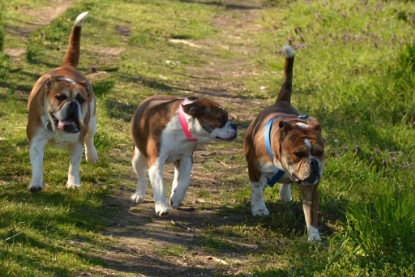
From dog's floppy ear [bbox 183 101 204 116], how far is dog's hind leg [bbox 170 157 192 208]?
44 centimetres

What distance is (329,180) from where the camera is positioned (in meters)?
8.73

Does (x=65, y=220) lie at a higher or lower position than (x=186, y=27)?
higher

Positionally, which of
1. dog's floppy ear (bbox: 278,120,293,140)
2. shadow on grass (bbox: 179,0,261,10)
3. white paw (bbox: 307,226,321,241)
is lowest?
shadow on grass (bbox: 179,0,261,10)

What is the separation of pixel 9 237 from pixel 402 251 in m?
2.61

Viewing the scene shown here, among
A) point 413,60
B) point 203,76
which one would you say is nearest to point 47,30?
point 203,76

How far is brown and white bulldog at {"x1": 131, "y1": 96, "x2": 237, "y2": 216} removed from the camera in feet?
25.2

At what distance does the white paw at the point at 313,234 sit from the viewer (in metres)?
7.19

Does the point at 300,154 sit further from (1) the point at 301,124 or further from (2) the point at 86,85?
(2) the point at 86,85

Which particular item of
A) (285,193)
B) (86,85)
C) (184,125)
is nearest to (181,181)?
(184,125)

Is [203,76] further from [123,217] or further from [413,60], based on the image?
[123,217]

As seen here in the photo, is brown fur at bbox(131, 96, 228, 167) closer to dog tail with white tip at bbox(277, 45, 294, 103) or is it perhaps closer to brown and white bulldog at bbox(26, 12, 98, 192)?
brown and white bulldog at bbox(26, 12, 98, 192)

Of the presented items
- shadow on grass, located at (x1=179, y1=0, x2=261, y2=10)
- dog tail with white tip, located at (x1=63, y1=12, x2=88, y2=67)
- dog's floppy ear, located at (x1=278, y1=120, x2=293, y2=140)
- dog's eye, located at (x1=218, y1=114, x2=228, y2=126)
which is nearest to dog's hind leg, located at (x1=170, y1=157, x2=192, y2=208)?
dog's eye, located at (x1=218, y1=114, x2=228, y2=126)

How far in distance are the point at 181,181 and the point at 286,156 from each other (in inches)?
43.4

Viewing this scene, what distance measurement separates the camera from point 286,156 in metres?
7.11
